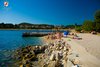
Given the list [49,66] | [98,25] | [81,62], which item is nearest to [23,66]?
[49,66]

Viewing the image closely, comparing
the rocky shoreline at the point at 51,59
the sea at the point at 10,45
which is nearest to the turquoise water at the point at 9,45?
the sea at the point at 10,45

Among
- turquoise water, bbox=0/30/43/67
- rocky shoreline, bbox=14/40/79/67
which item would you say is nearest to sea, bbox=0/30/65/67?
turquoise water, bbox=0/30/43/67

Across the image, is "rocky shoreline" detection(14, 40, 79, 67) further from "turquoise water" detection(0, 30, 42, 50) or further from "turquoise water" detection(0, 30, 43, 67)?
"turquoise water" detection(0, 30, 42, 50)

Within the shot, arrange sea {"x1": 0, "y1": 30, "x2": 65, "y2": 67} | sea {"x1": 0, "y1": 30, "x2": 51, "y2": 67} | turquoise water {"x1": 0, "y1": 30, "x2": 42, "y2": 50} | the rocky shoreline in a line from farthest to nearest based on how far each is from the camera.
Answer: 1. turquoise water {"x1": 0, "y1": 30, "x2": 42, "y2": 50}
2. sea {"x1": 0, "y1": 30, "x2": 51, "y2": 67}
3. sea {"x1": 0, "y1": 30, "x2": 65, "y2": 67}
4. the rocky shoreline

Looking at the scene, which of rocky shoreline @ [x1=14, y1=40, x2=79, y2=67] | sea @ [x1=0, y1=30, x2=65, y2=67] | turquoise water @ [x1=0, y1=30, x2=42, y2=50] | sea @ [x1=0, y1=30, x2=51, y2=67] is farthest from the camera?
turquoise water @ [x1=0, y1=30, x2=42, y2=50]

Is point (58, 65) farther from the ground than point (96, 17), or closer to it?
closer to it

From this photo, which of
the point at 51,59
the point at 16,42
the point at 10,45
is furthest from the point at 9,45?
the point at 51,59

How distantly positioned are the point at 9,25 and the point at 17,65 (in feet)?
596

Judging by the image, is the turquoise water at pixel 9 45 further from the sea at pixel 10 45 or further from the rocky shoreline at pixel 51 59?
the rocky shoreline at pixel 51 59

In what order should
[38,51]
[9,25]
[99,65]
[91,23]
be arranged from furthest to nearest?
[9,25]
[91,23]
[38,51]
[99,65]

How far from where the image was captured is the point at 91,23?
63062 millimetres

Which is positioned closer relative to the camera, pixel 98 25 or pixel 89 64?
pixel 89 64

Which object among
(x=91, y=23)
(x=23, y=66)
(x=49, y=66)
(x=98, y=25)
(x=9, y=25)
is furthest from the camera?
(x=9, y=25)

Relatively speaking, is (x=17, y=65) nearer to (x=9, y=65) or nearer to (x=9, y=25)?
(x=9, y=65)
